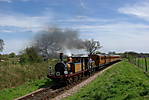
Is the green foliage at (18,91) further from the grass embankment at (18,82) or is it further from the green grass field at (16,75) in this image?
the green grass field at (16,75)

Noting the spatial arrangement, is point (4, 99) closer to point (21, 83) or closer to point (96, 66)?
point (21, 83)

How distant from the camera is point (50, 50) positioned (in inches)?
2366

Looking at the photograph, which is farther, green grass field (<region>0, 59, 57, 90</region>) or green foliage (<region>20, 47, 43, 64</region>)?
green foliage (<region>20, 47, 43, 64</region>)

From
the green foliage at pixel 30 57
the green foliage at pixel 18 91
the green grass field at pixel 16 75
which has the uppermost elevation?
the green foliage at pixel 30 57

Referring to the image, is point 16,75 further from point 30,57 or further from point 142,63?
point 142,63

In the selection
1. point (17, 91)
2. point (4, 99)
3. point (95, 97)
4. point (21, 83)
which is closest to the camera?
point (95, 97)

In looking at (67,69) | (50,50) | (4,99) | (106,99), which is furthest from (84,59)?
(50,50)

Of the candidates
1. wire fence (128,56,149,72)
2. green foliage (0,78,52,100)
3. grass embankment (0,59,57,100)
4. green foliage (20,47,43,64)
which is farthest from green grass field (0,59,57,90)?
Answer: wire fence (128,56,149,72)

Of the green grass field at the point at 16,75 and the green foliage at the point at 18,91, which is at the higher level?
the green grass field at the point at 16,75

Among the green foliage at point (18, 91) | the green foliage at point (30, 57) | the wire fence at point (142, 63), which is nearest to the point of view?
the green foliage at point (18, 91)

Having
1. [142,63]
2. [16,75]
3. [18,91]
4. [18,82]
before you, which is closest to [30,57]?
[16,75]

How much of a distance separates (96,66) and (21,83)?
587 inches

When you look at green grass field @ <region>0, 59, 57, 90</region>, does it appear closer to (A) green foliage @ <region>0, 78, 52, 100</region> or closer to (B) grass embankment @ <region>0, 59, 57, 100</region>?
(B) grass embankment @ <region>0, 59, 57, 100</region>

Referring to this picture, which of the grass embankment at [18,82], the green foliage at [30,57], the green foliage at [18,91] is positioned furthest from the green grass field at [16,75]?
the green foliage at [30,57]
